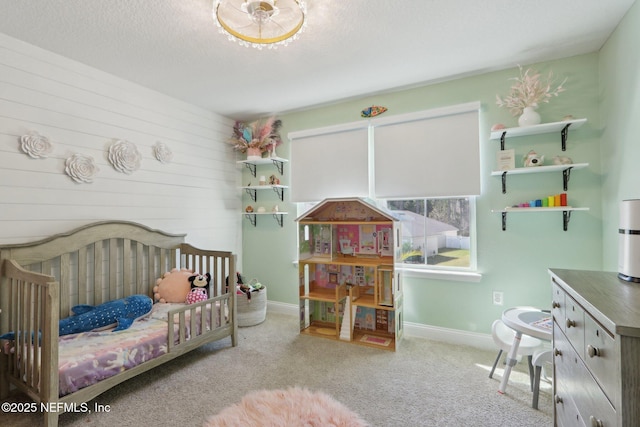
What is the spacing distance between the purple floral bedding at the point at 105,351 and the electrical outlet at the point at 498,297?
8.71 ft

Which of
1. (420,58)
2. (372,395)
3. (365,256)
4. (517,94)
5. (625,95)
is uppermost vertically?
(420,58)

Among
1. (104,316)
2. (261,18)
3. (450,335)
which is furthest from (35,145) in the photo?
(450,335)

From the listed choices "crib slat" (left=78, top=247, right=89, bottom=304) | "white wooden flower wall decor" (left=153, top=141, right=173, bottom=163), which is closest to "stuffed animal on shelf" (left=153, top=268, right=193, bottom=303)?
"crib slat" (left=78, top=247, right=89, bottom=304)

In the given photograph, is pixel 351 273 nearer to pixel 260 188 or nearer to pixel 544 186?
pixel 260 188

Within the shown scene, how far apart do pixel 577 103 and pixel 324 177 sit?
226 centimetres

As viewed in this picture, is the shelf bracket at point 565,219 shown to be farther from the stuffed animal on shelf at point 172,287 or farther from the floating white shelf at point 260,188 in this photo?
the stuffed animal on shelf at point 172,287

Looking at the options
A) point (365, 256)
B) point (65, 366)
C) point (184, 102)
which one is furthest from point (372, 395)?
point (184, 102)

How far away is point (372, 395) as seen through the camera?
2.01 metres

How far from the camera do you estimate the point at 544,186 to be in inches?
97.3

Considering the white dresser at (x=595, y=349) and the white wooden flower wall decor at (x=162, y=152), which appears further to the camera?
the white wooden flower wall decor at (x=162, y=152)

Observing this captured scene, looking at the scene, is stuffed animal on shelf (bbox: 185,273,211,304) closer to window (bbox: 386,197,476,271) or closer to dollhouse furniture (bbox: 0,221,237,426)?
dollhouse furniture (bbox: 0,221,237,426)

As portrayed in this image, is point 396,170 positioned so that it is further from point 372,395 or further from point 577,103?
point 372,395

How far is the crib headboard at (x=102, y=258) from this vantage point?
7.13 feet

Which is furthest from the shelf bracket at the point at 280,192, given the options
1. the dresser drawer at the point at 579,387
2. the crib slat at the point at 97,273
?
the dresser drawer at the point at 579,387
